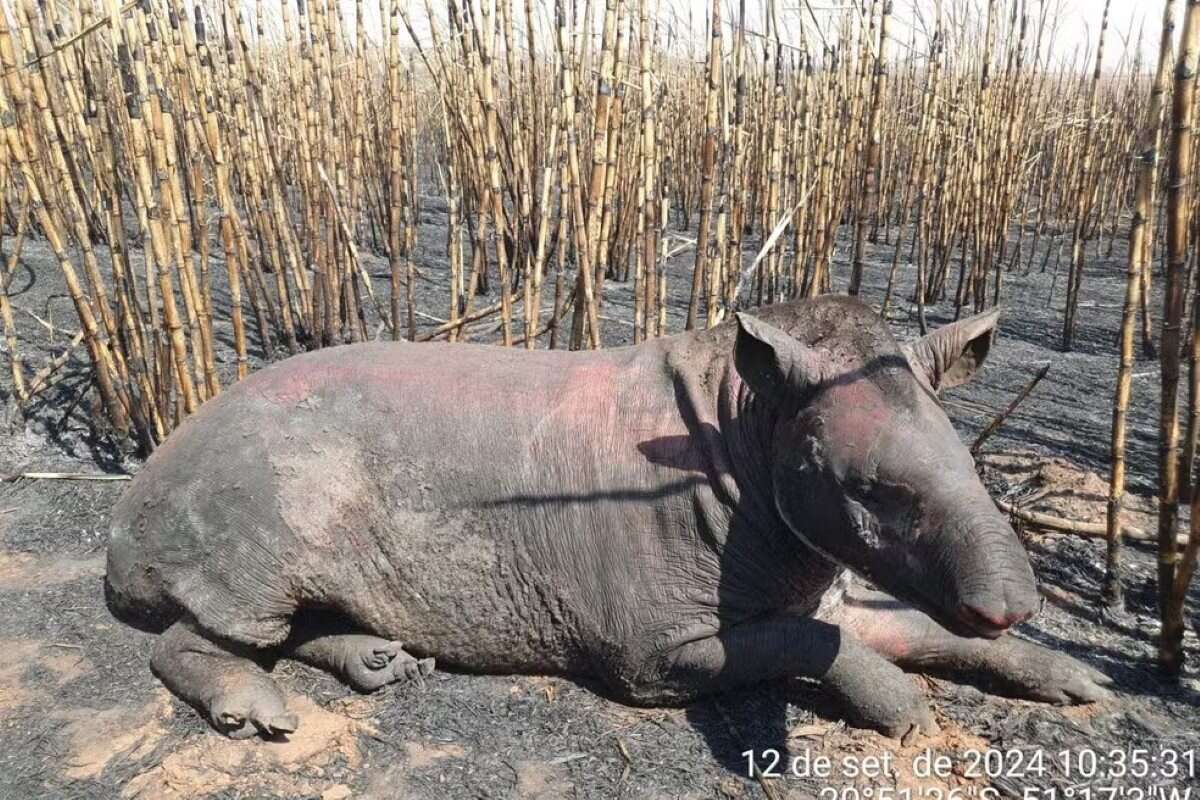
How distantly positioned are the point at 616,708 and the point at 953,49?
18.4 feet

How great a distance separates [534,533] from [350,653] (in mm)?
518

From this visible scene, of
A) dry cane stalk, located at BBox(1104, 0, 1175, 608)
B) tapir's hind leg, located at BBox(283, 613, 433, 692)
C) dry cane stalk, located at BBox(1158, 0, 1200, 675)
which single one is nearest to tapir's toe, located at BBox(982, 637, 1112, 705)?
dry cane stalk, located at BBox(1158, 0, 1200, 675)

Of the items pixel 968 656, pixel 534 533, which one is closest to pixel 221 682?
pixel 534 533

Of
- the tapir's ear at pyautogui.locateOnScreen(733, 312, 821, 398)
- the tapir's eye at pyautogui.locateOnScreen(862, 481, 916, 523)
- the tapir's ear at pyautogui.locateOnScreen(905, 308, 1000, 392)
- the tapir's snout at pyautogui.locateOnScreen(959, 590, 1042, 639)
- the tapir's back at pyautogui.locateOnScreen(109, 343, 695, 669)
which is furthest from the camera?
the tapir's back at pyautogui.locateOnScreen(109, 343, 695, 669)

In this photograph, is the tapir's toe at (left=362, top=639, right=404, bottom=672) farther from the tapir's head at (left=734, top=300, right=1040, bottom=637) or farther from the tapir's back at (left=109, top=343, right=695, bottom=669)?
the tapir's head at (left=734, top=300, right=1040, bottom=637)

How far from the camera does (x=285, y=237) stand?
3654mm

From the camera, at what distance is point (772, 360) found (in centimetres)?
168

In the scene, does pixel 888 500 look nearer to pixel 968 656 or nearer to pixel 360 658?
pixel 968 656

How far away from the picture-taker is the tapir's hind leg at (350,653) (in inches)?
78.2

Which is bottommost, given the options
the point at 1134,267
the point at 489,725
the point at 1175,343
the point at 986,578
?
the point at 489,725

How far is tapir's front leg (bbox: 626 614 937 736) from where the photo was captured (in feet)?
5.97

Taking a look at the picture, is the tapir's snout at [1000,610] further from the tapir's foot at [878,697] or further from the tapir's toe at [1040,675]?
the tapir's toe at [1040,675]

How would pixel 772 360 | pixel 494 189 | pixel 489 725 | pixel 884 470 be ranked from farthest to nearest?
1. pixel 494 189
2. pixel 489 725
3. pixel 772 360
4. pixel 884 470

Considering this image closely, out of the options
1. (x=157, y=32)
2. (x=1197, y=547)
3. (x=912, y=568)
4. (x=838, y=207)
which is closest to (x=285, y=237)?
(x=157, y=32)
